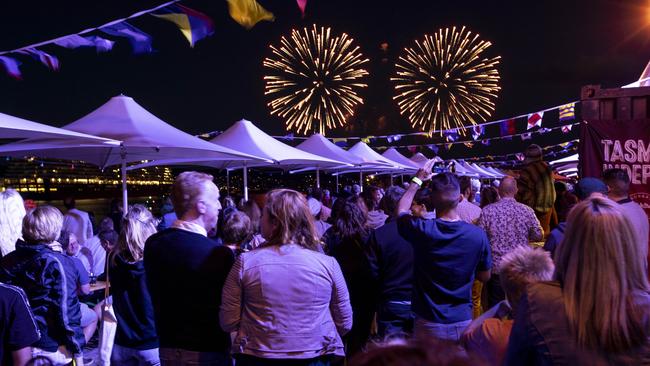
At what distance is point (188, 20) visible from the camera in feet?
28.2

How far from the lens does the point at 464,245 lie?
4.10 m

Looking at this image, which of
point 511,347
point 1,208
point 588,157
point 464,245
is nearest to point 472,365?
point 511,347

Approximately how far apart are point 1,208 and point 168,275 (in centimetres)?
154

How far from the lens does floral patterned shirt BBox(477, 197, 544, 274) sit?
569 cm

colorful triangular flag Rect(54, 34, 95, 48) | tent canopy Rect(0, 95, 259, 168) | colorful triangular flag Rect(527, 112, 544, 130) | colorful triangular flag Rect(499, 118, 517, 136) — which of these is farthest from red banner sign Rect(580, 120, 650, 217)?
colorful triangular flag Rect(499, 118, 517, 136)

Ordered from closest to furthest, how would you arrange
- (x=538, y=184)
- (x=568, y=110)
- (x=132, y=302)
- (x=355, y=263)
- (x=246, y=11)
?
(x=132, y=302)
(x=355, y=263)
(x=538, y=184)
(x=246, y=11)
(x=568, y=110)

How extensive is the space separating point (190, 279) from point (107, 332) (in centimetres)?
159

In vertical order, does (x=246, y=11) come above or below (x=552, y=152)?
above

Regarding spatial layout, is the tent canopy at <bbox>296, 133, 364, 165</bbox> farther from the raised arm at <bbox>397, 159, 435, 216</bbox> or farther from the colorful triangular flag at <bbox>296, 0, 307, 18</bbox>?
the raised arm at <bbox>397, 159, 435, 216</bbox>

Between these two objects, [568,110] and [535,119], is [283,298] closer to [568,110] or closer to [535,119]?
[568,110]

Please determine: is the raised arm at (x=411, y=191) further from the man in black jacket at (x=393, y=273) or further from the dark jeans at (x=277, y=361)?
the dark jeans at (x=277, y=361)

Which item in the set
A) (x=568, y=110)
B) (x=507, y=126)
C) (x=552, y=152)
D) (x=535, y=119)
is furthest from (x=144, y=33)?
(x=552, y=152)

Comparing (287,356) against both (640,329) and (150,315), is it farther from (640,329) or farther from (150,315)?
(640,329)

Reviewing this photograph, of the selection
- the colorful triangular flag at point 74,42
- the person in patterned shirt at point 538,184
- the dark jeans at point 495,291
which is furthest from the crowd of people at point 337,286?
the colorful triangular flag at point 74,42
